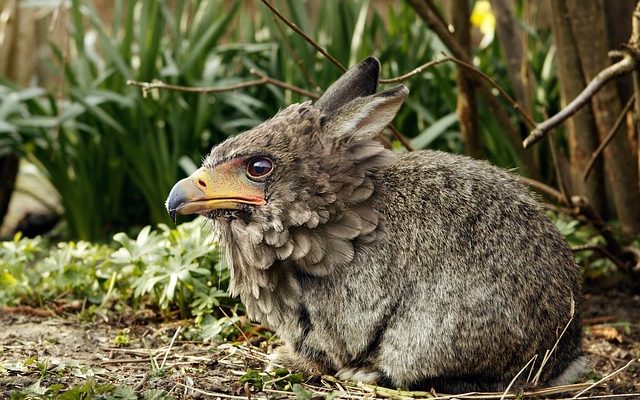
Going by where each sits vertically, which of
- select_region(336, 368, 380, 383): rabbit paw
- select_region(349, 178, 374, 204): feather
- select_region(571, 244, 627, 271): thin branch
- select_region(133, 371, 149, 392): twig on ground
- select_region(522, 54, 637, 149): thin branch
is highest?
select_region(522, 54, 637, 149): thin branch

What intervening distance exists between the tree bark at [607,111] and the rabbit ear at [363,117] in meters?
1.86

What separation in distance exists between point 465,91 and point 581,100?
1495 mm

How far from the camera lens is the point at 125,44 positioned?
6891mm

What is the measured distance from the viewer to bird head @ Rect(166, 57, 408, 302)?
3.32m

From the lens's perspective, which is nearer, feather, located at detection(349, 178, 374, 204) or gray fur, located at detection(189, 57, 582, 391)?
gray fur, located at detection(189, 57, 582, 391)

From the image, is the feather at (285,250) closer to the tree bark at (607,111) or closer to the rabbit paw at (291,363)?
the rabbit paw at (291,363)

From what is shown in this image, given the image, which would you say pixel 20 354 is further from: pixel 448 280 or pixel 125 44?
pixel 125 44

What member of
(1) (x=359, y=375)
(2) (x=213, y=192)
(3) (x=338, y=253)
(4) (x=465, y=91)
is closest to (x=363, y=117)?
(3) (x=338, y=253)

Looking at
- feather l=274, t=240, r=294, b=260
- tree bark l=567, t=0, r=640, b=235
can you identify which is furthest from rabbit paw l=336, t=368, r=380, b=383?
tree bark l=567, t=0, r=640, b=235

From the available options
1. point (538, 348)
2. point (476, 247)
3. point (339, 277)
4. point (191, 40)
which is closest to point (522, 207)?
point (476, 247)

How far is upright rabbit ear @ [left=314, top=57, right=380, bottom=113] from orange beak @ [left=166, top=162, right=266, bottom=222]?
47 cm

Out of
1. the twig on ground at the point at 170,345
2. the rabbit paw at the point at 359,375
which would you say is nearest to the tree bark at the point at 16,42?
the twig on ground at the point at 170,345

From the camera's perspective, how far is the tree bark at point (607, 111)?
15.8 ft

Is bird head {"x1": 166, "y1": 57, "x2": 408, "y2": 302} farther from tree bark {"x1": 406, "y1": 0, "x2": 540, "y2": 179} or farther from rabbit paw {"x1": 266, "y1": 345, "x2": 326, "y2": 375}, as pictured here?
tree bark {"x1": 406, "y1": 0, "x2": 540, "y2": 179}
